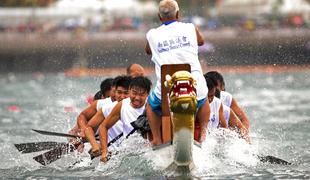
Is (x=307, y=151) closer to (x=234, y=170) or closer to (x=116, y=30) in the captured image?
(x=234, y=170)

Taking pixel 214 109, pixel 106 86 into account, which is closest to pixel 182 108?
pixel 214 109

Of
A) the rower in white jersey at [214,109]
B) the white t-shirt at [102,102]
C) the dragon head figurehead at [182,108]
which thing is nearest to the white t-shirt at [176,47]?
the dragon head figurehead at [182,108]

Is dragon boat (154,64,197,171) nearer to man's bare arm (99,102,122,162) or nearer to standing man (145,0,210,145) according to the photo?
standing man (145,0,210,145)

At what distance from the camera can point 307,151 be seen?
48.3 ft

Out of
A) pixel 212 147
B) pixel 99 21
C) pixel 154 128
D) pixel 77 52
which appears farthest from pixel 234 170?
pixel 99 21

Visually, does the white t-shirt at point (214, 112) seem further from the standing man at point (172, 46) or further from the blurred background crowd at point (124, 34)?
the blurred background crowd at point (124, 34)

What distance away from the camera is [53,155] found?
44.4 ft

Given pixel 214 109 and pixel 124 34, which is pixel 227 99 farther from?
pixel 124 34

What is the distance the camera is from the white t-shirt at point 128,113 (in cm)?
1223

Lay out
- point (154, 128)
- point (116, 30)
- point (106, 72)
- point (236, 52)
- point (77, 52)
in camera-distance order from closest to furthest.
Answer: point (154, 128) → point (106, 72) → point (236, 52) → point (77, 52) → point (116, 30)

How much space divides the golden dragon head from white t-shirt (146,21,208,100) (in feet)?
1.50

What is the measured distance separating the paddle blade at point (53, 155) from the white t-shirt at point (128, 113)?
1428 mm

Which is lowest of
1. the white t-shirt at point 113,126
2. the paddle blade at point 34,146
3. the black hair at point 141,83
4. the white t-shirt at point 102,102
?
the paddle blade at point 34,146

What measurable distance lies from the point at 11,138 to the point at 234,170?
6.46 meters
